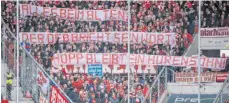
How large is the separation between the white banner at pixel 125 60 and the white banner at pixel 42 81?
2.83ft

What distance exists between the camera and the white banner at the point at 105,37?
48.0ft

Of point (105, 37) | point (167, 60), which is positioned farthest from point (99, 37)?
point (167, 60)

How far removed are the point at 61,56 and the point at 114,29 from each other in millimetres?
1310

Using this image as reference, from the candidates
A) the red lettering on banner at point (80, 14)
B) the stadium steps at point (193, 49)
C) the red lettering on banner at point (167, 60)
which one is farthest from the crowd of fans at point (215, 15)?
the red lettering on banner at point (80, 14)

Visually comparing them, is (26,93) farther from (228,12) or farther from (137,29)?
(228,12)

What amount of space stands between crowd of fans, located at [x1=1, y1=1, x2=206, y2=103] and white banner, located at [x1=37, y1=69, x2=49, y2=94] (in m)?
0.45

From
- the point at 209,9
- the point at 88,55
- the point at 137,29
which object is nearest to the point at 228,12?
the point at 209,9

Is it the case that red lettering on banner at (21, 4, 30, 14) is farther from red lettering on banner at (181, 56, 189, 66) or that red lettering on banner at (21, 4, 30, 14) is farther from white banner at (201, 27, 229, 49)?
white banner at (201, 27, 229, 49)

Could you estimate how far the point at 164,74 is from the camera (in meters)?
14.1

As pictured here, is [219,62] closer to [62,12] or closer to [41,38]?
[62,12]

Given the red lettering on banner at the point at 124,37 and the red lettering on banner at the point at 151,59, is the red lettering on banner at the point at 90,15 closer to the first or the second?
the red lettering on banner at the point at 124,37

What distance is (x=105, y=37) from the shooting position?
1484cm

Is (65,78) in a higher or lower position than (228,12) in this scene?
lower

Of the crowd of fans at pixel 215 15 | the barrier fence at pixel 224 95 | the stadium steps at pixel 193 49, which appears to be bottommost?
the barrier fence at pixel 224 95
